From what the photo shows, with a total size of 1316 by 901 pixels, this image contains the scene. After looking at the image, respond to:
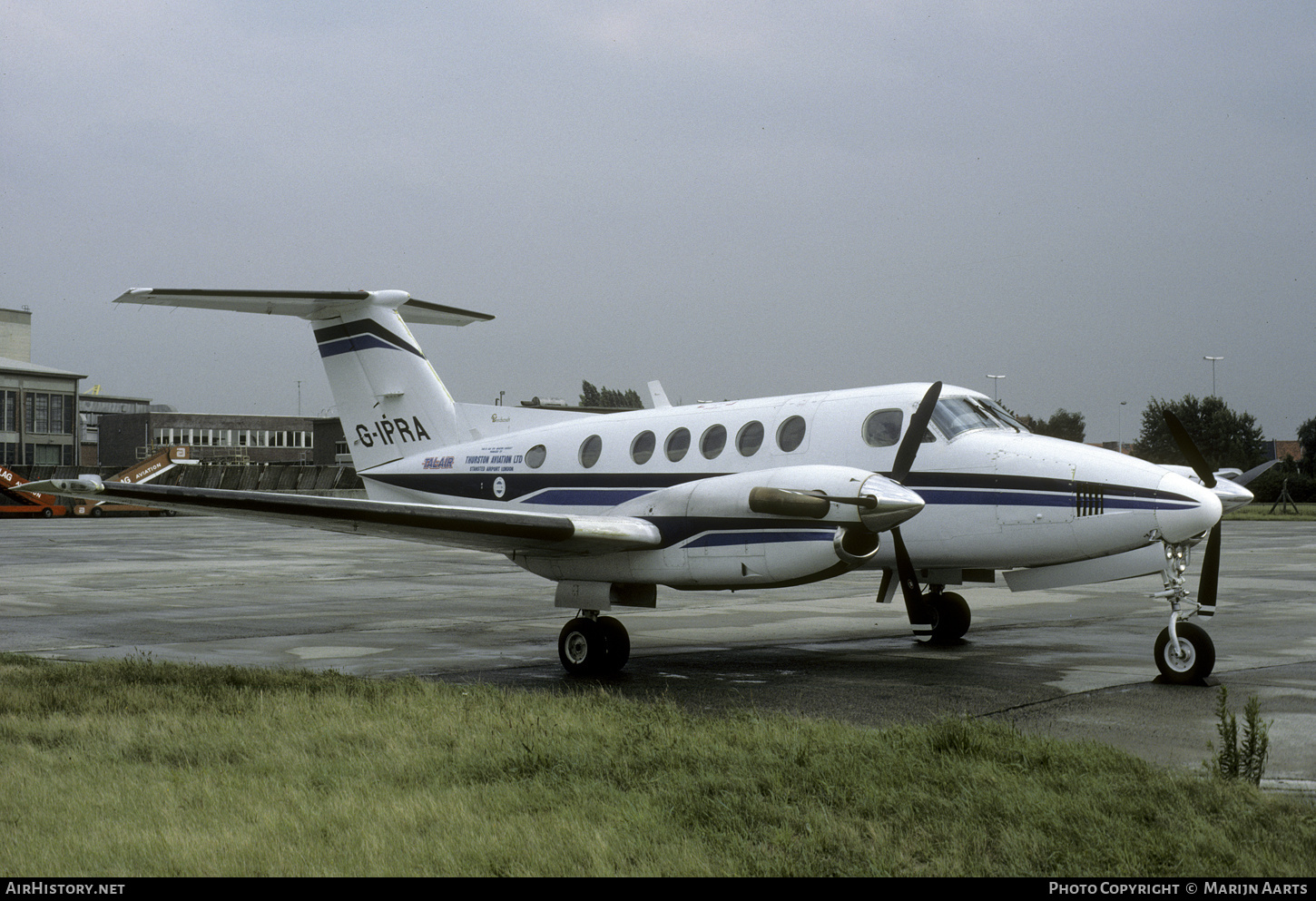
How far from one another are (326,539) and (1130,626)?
2989 cm

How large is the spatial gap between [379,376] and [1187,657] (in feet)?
35.6

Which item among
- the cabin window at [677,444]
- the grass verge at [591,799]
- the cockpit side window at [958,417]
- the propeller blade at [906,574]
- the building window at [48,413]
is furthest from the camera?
the building window at [48,413]

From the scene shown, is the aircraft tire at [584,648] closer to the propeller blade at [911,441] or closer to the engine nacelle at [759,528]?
the engine nacelle at [759,528]

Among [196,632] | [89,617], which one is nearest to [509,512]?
[196,632]

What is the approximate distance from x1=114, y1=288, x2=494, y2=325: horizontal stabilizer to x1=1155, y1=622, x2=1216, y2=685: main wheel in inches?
417

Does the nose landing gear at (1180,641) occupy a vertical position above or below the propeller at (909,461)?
below

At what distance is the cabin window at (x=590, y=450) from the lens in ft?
43.7

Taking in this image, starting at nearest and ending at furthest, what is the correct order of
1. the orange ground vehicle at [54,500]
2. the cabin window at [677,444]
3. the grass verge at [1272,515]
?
1. the cabin window at [677,444]
2. the grass verge at [1272,515]
3. the orange ground vehicle at [54,500]

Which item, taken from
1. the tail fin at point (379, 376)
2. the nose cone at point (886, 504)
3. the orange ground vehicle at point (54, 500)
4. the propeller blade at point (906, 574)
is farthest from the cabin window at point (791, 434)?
the orange ground vehicle at point (54, 500)

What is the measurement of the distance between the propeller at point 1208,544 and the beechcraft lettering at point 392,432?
9637mm

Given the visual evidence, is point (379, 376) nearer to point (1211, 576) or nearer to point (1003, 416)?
point (1003, 416)

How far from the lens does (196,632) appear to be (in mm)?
14852

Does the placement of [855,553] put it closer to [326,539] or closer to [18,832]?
[18,832]

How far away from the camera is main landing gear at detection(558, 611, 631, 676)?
11.7 meters
